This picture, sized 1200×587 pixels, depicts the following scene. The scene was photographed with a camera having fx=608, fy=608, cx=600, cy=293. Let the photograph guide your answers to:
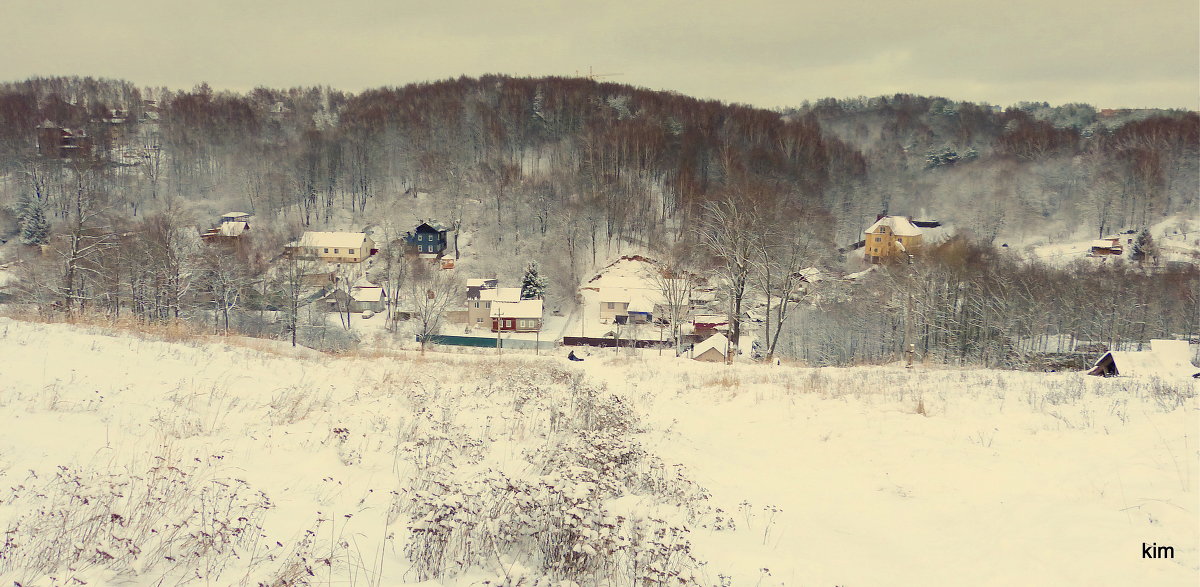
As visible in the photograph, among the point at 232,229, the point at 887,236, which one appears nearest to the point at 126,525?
the point at 232,229

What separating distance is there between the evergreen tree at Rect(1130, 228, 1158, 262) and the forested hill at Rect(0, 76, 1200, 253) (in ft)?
51.4

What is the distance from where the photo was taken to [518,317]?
53062mm

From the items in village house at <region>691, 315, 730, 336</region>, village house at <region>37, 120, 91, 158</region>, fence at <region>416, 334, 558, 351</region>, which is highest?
village house at <region>37, 120, 91, 158</region>

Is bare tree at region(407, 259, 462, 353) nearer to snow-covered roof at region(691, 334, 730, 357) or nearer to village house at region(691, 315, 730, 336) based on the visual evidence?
snow-covered roof at region(691, 334, 730, 357)

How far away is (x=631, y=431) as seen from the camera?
29.3ft

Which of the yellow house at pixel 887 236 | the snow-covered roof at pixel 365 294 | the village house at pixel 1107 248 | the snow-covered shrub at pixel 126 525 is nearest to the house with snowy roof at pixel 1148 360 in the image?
the snow-covered shrub at pixel 126 525

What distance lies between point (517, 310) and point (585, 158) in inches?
1715

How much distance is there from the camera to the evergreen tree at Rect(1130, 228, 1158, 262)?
69344mm

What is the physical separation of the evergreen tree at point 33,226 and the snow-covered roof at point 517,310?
192 feet

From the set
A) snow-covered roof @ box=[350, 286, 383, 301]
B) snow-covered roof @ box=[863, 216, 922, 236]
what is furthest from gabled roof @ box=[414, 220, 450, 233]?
snow-covered roof @ box=[863, 216, 922, 236]

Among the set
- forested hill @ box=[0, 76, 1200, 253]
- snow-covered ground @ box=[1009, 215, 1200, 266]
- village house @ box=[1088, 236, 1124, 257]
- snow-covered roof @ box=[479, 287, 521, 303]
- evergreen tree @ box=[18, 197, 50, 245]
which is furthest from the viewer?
forested hill @ box=[0, 76, 1200, 253]

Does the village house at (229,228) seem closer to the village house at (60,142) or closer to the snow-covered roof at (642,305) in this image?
the village house at (60,142)

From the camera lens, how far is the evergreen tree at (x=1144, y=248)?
69.3 m

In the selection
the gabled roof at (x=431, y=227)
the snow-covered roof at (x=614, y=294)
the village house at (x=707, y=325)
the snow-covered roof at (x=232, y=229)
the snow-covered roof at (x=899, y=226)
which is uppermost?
the snow-covered roof at (x=899, y=226)
